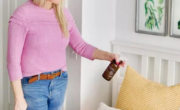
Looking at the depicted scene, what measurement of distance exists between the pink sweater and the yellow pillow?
0.44m

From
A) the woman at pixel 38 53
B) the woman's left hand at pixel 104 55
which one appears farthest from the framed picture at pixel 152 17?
the woman at pixel 38 53

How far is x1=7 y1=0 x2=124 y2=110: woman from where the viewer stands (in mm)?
1910

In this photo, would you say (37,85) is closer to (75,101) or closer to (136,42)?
(75,101)

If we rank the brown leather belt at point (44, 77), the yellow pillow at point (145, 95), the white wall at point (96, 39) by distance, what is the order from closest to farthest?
the brown leather belt at point (44, 77) → the yellow pillow at point (145, 95) → the white wall at point (96, 39)

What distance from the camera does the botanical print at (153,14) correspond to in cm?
232

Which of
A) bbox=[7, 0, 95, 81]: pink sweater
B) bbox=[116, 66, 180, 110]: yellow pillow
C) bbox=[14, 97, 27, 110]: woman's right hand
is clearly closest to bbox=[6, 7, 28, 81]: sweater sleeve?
bbox=[7, 0, 95, 81]: pink sweater

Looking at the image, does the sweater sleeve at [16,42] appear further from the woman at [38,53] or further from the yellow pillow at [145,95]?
the yellow pillow at [145,95]

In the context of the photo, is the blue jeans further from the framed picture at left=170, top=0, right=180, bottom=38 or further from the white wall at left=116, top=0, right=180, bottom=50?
the framed picture at left=170, top=0, right=180, bottom=38

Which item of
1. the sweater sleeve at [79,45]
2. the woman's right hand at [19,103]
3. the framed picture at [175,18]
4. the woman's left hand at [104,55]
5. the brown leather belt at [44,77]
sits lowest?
the woman's right hand at [19,103]

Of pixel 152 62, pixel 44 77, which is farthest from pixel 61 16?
pixel 152 62

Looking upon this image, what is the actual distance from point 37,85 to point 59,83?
0.15 metres

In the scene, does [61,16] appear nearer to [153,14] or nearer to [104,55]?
[104,55]

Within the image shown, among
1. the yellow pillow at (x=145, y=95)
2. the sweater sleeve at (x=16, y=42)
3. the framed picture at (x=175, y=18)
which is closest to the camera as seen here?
the sweater sleeve at (x=16, y=42)

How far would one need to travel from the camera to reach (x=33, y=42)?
1968 millimetres
